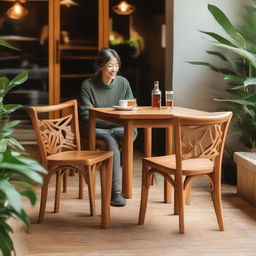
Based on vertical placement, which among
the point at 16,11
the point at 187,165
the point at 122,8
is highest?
the point at 122,8

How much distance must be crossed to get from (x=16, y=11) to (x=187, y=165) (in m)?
4.61

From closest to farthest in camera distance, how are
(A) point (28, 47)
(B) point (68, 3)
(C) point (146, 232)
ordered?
(C) point (146, 232) → (B) point (68, 3) → (A) point (28, 47)

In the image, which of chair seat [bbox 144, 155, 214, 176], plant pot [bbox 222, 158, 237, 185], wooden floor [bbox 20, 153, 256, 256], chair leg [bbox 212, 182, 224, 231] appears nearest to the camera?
wooden floor [bbox 20, 153, 256, 256]

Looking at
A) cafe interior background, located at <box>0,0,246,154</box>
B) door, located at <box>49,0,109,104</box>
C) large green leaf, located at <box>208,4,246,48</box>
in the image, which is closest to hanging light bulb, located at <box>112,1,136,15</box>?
cafe interior background, located at <box>0,0,246,154</box>

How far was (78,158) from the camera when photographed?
4.24 meters

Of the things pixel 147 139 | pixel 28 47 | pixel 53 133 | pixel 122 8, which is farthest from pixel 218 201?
pixel 122 8

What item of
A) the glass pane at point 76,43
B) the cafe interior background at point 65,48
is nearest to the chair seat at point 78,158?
the cafe interior background at point 65,48

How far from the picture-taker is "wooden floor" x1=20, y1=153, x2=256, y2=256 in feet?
12.0

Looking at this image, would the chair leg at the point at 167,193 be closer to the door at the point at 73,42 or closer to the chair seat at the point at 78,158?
the chair seat at the point at 78,158

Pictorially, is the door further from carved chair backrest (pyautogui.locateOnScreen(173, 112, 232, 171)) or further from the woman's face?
carved chair backrest (pyautogui.locateOnScreen(173, 112, 232, 171))

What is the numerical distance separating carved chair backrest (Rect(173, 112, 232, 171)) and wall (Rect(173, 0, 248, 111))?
207 centimetres

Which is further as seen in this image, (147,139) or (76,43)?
(76,43)

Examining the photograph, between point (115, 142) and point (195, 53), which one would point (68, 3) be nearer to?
point (195, 53)

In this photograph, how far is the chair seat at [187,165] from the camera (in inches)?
155
